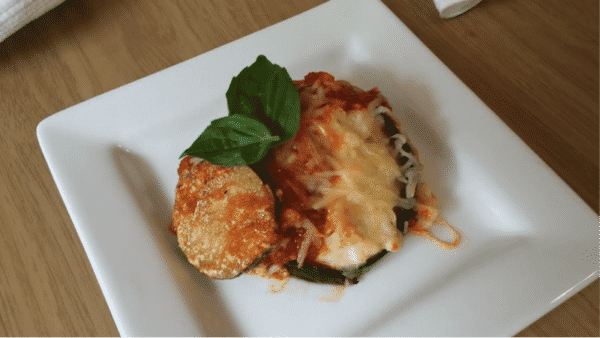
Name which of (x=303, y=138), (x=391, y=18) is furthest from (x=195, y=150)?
(x=391, y=18)

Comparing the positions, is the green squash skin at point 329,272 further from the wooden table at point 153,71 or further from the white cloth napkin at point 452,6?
the white cloth napkin at point 452,6

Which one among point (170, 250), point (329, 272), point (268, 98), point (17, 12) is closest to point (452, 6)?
point (268, 98)

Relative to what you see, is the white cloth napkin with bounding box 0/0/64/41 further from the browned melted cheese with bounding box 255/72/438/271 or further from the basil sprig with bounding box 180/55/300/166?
the browned melted cheese with bounding box 255/72/438/271

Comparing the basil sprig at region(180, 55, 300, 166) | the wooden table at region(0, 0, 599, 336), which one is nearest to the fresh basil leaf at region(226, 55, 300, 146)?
the basil sprig at region(180, 55, 300, 166)

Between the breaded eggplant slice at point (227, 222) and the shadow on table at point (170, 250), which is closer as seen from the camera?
the breaded eggplant slice at point (227, 222)

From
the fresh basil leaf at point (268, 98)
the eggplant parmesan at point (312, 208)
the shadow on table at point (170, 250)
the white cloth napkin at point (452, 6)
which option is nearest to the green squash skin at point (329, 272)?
the eggplant parmesan at point (312, 208)

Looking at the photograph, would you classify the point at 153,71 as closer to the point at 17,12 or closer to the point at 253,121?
the point at 17,12

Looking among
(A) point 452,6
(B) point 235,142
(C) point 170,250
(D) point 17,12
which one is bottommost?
(C) point 170,250
